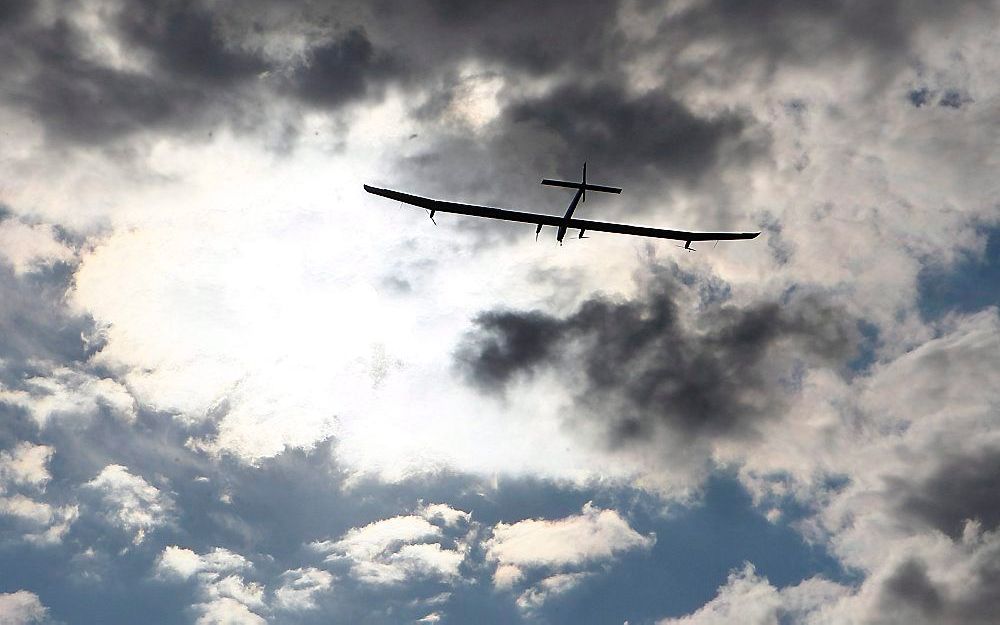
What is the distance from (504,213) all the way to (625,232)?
13788 millimetres

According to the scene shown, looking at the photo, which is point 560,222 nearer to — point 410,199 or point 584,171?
point 584,171

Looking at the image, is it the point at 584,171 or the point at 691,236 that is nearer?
the point at 584,171

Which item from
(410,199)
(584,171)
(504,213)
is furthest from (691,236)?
(410,199)

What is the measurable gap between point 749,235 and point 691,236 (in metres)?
6.28

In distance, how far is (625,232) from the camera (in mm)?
74312

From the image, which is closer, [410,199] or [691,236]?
[410,199]

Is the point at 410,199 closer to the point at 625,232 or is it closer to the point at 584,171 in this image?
the point at 584,171

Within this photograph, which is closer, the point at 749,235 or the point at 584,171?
the point at 584,171

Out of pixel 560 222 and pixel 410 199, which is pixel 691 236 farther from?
pixel 410 199

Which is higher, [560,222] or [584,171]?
[584,171]

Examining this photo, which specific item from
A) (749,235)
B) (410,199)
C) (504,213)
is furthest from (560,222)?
(749,235)

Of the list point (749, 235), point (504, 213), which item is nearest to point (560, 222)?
point (504, 213)

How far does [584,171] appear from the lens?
234ft

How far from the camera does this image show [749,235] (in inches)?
3000
